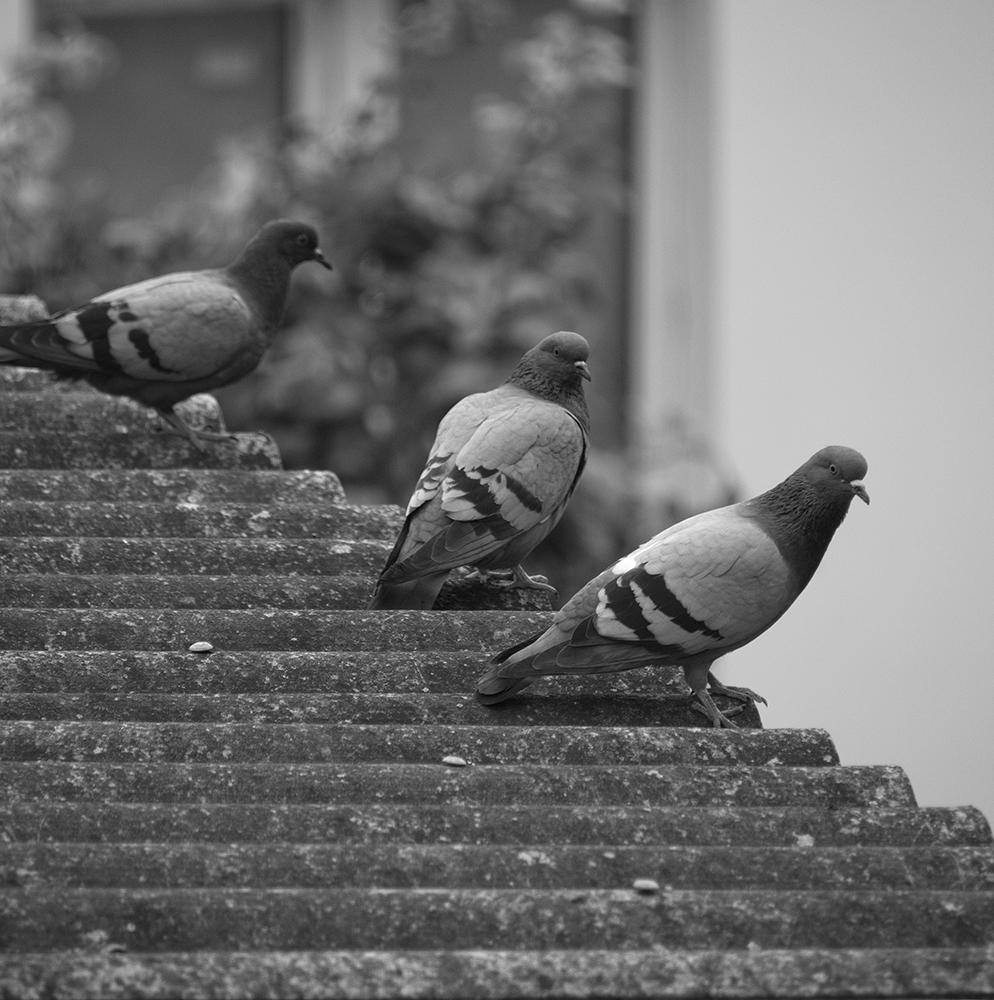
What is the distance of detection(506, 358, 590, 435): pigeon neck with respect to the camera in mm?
5734

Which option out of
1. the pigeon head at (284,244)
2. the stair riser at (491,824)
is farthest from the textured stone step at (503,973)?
the pigeon head at (284,244)

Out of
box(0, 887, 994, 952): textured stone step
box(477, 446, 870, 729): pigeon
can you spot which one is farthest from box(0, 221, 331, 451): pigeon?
box(0, 887, 994, 952): textured stone step

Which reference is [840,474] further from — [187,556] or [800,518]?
[187,556]

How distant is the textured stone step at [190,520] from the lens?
4.95 meters

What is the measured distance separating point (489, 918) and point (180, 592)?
178 centimetres

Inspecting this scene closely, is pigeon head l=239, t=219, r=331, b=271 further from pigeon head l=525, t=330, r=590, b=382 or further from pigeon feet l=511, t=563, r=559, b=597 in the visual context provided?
pigeon feet l=511, t=563, r=559, b=597

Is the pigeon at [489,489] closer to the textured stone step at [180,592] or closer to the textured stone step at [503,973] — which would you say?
the textured stone step at [180,592]

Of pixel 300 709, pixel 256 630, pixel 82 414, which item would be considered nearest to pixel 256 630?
pixel 256 630

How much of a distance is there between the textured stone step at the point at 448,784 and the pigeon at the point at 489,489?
114cm

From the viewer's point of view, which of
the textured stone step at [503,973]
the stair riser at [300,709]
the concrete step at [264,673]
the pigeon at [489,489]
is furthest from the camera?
the pigeon at [489,489]

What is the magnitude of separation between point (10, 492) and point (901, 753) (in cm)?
751

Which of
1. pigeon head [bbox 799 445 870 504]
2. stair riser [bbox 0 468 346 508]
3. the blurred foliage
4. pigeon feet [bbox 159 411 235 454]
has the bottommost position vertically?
the blurred foliage

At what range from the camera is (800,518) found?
15.3 ft

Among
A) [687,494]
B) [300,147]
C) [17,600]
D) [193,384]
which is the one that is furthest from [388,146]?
[17,600]
